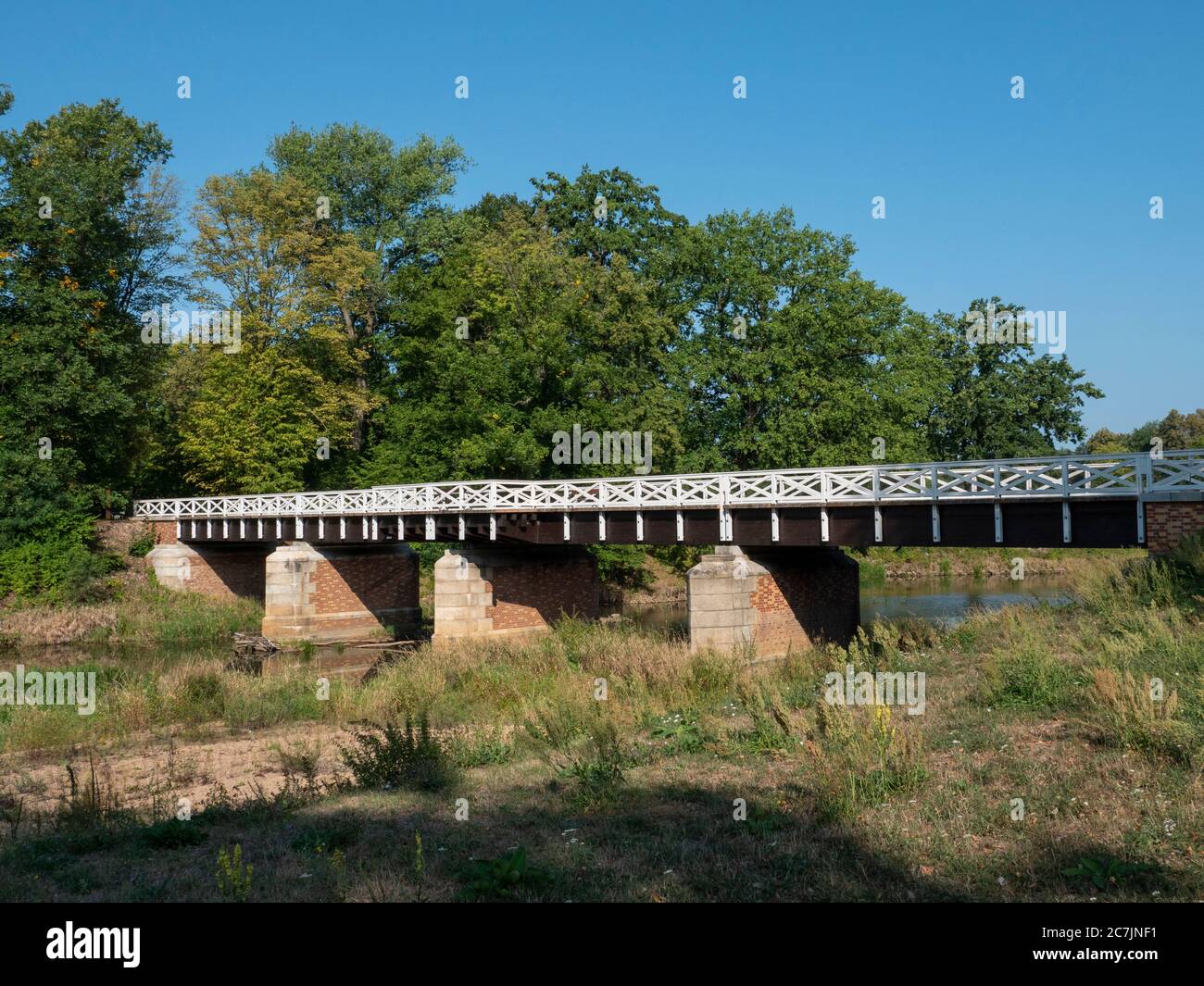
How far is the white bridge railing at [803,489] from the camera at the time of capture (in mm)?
18797

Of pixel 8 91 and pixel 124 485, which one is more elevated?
pixel 8 91

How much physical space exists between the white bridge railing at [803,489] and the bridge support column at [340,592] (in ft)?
6.51

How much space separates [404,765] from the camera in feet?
34.3

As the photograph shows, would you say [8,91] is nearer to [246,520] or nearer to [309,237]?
[309,237]

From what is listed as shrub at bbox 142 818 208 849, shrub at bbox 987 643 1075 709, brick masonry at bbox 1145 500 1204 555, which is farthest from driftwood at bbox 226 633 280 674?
brick masonry at bbox 1145 500 1204 555

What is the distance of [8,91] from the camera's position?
3750 cm

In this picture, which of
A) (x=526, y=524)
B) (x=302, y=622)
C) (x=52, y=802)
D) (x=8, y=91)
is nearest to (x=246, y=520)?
(x=302, y=622)

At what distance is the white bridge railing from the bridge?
6 centimetres

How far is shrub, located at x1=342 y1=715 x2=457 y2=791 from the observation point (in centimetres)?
1000

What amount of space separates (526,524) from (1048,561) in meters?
36.2

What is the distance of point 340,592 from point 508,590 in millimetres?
8748

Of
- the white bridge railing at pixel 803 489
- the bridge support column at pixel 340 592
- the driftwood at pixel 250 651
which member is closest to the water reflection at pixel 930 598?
the white bridge railing at pixel 803 489

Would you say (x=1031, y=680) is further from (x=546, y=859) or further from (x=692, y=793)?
(x=546, y=859)
